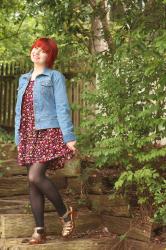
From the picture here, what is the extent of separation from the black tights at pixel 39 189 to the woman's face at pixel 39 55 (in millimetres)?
1028

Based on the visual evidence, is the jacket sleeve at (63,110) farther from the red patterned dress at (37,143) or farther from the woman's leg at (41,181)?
the woman's leg at (41,181)

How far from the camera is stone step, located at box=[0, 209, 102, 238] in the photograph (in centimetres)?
528

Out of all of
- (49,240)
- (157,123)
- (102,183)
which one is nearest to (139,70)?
(157,123)

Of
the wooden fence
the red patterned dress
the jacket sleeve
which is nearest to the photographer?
the jacket sleeve

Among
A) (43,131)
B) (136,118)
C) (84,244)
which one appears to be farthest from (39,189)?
(136,118)

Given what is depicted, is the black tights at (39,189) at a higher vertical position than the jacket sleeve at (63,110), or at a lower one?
lower

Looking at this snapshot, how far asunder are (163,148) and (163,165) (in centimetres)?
42

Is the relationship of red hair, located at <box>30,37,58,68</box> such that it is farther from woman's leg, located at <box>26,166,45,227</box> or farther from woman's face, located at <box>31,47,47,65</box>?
woman's leg, located at <box>26,166,45,227</box>

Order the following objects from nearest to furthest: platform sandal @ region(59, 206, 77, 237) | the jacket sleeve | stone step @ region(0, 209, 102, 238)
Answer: the jacket sleeve < platform sandal @ region(59, 206, 77, 237) < stone step @ region(0, 209, 102, 238)

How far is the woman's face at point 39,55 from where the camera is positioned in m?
5.06

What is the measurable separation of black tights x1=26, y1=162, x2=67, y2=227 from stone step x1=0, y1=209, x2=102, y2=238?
407mm

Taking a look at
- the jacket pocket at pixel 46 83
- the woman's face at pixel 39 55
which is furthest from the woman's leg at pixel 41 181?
the woman's face at pixel 39 55

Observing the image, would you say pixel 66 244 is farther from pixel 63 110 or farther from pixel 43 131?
pixel 63 110

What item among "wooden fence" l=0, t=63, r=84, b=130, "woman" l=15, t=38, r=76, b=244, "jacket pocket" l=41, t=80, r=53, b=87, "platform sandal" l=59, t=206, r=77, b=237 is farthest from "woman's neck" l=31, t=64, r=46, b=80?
"wooden fence" l=0, t=63, r=84, b=130
